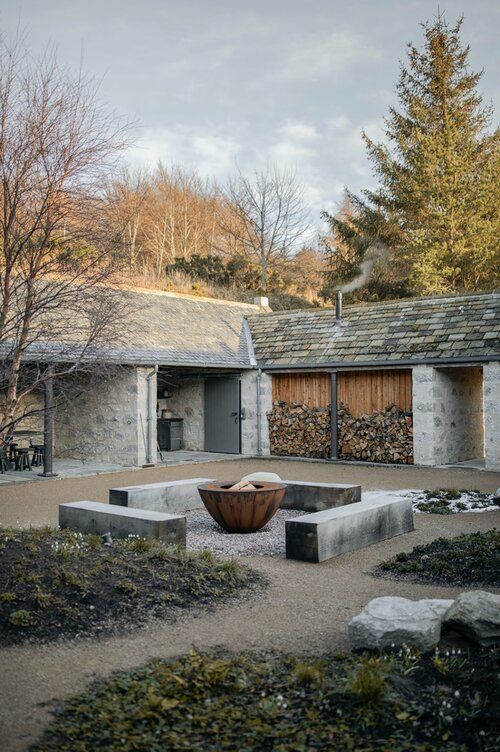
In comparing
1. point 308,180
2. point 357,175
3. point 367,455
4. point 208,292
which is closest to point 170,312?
point 367,455

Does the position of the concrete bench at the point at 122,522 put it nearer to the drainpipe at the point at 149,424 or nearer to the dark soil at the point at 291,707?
the dark soil at the point at 291,707

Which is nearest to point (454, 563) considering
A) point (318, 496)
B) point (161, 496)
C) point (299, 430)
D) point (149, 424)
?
point (318, 496)

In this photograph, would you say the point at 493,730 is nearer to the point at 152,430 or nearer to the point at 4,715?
the point at 4,715

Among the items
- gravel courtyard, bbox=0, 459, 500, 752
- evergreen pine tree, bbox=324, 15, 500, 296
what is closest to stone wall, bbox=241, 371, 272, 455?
gravel courtyard, bbox=0, 459, 500, 752

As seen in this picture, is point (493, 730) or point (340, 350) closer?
point (493, 730)

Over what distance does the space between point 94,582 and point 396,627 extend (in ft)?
8.28

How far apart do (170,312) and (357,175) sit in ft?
57.9

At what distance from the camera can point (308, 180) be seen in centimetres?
3534

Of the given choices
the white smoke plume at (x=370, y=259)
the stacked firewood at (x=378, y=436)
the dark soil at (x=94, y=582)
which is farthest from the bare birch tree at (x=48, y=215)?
the white smoke plume at (x=370, y=259)

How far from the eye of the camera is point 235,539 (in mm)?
8211

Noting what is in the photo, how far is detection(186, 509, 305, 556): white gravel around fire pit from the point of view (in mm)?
7641

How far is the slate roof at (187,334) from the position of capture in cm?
1586

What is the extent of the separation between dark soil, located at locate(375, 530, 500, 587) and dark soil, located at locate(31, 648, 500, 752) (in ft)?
6.74

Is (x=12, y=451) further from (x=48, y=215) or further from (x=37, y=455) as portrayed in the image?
(x=48, y=215)
